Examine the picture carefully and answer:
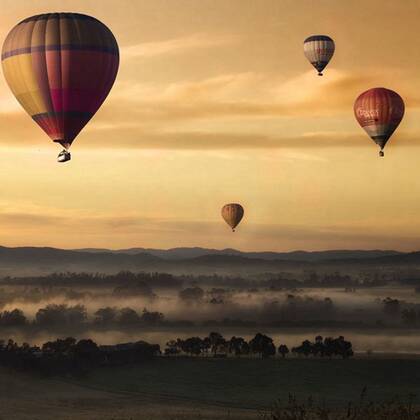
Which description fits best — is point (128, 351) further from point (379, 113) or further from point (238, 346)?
point (379, 113)

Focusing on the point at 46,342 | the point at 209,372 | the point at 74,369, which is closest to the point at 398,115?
the point at 209,372

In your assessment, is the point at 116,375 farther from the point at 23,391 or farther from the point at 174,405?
the point at 174,405

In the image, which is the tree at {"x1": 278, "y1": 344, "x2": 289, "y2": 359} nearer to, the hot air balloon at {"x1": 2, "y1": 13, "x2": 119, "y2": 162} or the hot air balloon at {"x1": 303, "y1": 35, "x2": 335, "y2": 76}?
the hot air balloon at {"x1": 303, "y1": 35, "x2": 335, "y2": 76}

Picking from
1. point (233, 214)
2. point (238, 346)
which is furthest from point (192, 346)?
point (233, 214)

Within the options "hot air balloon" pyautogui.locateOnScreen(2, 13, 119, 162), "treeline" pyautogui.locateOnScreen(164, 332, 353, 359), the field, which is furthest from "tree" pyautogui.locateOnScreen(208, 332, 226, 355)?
"hot air balloon" pyautogui.locateOnScreen(2, 13, 119, 162)

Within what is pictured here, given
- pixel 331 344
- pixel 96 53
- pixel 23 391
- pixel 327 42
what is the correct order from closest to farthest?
pixel 96 53 < pixel 327 42 < pixel 23 391 < pixel 331 344

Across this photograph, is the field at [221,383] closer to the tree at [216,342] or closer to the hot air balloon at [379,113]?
the tree at [216,342]
